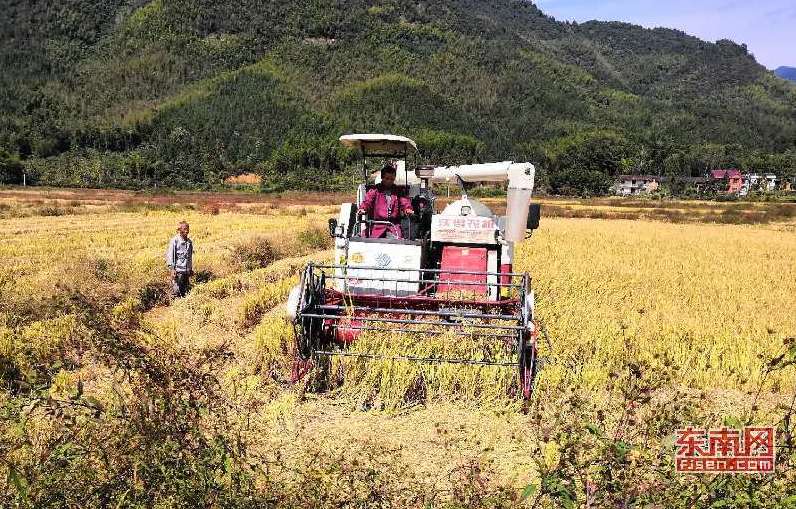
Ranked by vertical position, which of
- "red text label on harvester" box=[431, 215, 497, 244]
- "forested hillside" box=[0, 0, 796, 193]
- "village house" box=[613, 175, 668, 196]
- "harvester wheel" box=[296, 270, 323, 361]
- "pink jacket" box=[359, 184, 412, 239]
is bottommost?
"harvester wheel" box=[296, 270, 323, 361]

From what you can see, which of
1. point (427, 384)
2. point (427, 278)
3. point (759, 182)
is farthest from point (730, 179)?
point (427, 384)

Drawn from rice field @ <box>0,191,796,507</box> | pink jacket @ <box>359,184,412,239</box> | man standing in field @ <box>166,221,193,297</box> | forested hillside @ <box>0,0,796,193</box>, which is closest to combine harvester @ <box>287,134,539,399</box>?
pink jacket @ <box>359,184,412,239</box>

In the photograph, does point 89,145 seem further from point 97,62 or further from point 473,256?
point 473,256

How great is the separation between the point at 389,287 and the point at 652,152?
359 feet

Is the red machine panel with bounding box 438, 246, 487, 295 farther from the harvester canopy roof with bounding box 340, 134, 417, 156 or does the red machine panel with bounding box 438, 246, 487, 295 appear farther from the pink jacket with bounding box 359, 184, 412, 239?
the harvester canopy roof with bounding box 340, 134, 417, 156

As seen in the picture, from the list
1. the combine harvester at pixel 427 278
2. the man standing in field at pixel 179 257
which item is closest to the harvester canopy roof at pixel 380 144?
the combine harvester at pixel 427 278

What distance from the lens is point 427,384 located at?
5.91 metres

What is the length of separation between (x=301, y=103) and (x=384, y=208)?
127 metres

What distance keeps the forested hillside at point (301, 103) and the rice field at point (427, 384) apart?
2411 inches

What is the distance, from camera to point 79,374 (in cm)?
593

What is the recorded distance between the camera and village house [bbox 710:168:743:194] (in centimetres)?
8897

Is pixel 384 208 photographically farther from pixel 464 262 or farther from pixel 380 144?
pixel 464 262

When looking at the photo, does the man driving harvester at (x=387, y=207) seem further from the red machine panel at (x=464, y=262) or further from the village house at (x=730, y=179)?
the village house at (x=730, y=179)

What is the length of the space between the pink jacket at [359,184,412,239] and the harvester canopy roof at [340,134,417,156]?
70 cm
